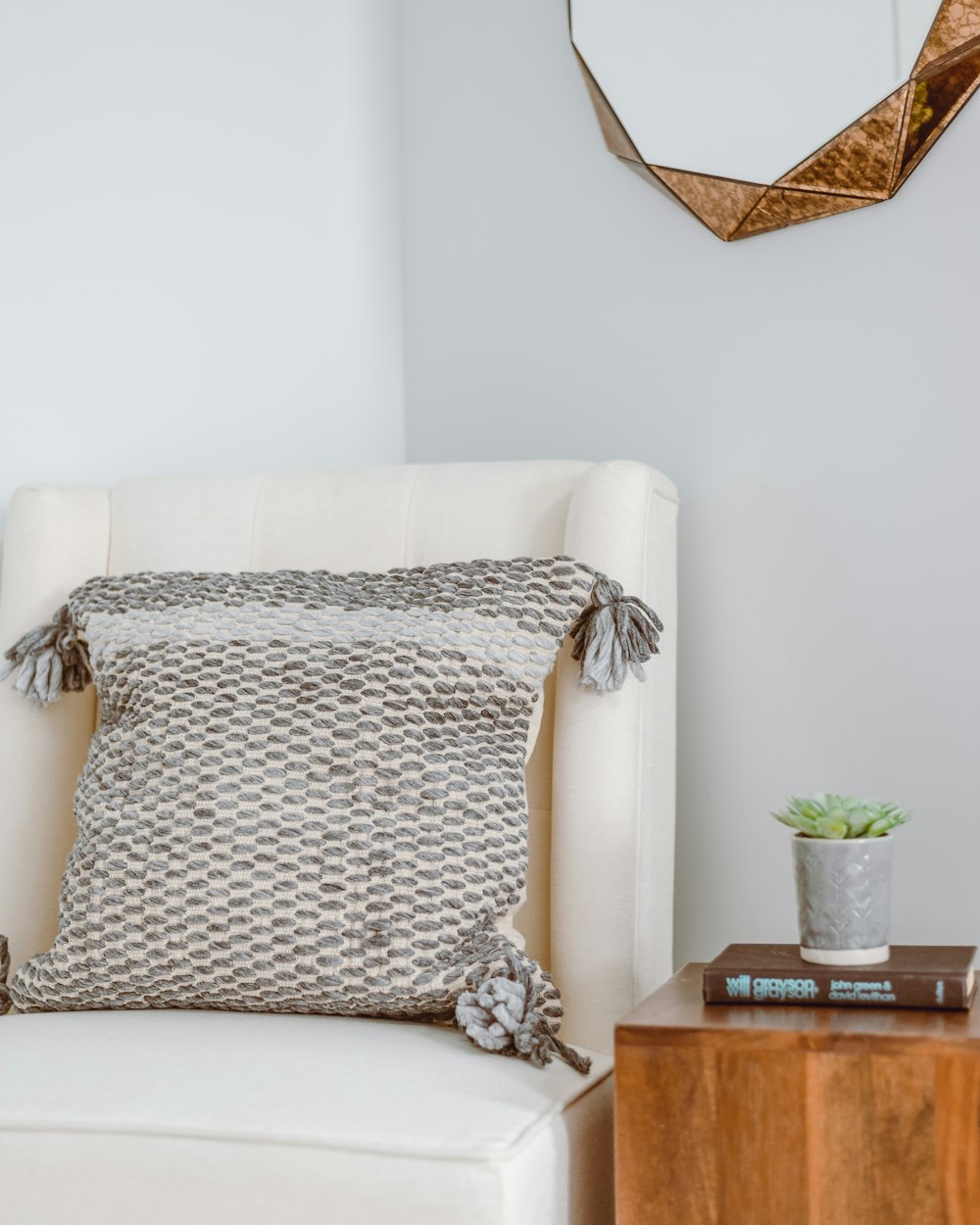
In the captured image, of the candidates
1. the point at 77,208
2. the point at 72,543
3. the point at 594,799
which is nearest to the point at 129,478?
the point at 72,543

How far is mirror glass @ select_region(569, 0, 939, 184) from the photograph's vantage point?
4.35 ft

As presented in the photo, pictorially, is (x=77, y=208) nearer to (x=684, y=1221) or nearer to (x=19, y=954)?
(x=19, y=954)

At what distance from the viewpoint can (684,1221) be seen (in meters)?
0.87

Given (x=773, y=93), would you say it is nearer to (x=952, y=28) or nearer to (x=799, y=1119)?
(x=952, y=28)

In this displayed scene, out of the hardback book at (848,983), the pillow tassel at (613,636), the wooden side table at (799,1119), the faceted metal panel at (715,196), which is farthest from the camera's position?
the faceted metal panel at (715,196)

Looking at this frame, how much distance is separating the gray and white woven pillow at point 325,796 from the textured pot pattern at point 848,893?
23 cm

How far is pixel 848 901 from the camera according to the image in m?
0.98

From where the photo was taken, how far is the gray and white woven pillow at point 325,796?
41.4 inches

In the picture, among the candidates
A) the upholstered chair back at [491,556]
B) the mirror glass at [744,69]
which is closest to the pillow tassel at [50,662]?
the upholstered chair back at [491,556]

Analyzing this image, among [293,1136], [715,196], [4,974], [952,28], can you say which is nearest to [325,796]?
[293,1136]

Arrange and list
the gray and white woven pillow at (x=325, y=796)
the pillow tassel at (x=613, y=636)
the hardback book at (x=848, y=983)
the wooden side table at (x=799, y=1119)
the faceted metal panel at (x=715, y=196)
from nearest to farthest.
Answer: the wooden side table at (x=799, y=1119) → the hardback book at (x=848, y=983) → the gray and white woven pillow at (x=325, y=796) → the pillow tassel at (x=613, y=636) → the faceted metal panel at (x=715, y=196)

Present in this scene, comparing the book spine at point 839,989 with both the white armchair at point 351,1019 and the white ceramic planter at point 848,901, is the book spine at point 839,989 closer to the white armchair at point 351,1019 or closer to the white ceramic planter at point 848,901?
the white ceramic planter at point 848,901

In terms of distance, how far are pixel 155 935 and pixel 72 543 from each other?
1.62ft

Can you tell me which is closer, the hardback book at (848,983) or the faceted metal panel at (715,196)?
the hardback book at (848,983)
